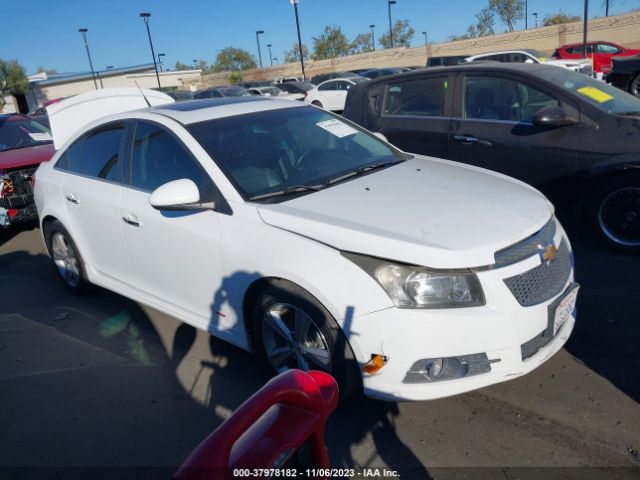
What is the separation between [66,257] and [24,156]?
3.05 m

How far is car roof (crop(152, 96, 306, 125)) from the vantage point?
3.78m

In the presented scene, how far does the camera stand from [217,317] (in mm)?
3314

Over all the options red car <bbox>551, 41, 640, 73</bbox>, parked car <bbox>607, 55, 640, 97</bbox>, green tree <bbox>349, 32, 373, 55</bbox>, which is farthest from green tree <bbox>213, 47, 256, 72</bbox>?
parked car <bbox>607, 55, 640, 97</bbox>

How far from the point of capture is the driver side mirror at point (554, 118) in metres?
4.78

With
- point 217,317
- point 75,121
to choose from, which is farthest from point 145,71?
point 217,317

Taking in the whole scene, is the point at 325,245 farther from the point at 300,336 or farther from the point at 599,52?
the point at 599,52

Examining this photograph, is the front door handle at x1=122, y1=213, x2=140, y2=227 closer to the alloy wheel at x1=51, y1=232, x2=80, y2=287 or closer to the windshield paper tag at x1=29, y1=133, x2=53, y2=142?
the alloy wheel at x1=51, y1=232, x2=80, y2=287

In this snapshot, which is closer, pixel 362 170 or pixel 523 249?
pixel 523 249

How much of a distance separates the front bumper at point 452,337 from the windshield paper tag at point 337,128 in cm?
189

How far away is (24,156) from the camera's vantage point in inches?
280

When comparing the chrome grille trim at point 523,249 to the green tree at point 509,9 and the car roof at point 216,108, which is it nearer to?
the car roof at point 216,108

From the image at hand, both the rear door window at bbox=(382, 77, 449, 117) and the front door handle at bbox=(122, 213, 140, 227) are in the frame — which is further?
the rear door window at bbox=(382, 77, 449, 117)

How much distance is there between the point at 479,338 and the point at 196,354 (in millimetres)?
2055

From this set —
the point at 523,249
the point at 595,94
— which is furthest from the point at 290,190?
the point at 595,94
